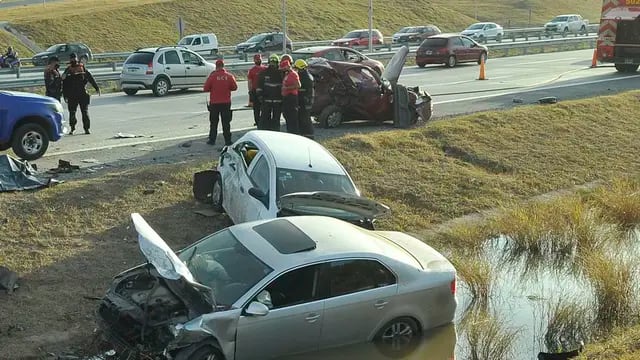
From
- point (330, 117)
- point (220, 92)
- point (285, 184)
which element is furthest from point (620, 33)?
point (285, 184)

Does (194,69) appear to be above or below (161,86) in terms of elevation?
above

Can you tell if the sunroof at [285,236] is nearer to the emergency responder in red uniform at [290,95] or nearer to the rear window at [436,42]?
the emergency responder in red uniform at [290,95]

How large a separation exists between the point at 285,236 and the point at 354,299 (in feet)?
3.01

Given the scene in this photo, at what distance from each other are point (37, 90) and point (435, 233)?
1701 centimetres

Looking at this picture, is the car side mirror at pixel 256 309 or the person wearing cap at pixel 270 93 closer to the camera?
the car side mirror at pixel 256 309

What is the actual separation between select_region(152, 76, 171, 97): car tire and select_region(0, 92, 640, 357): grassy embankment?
977cm

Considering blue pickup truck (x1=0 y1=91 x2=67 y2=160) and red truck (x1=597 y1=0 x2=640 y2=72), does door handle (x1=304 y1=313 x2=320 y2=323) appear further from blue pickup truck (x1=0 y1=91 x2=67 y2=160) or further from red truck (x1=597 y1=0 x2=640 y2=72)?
red truck (x1=597 y1=0 x2=640 y2=72)

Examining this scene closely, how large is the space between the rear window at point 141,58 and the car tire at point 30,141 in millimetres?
11106

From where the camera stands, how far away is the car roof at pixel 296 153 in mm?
11055

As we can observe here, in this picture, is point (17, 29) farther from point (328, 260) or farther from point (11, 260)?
point (328, 260)

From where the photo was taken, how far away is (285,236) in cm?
820

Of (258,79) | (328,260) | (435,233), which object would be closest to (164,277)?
(328,260)

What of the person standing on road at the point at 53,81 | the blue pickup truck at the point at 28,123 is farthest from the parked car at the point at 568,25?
the blue pickup truck at the point at 28,123

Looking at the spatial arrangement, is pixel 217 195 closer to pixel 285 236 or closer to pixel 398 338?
pixel 285 236
